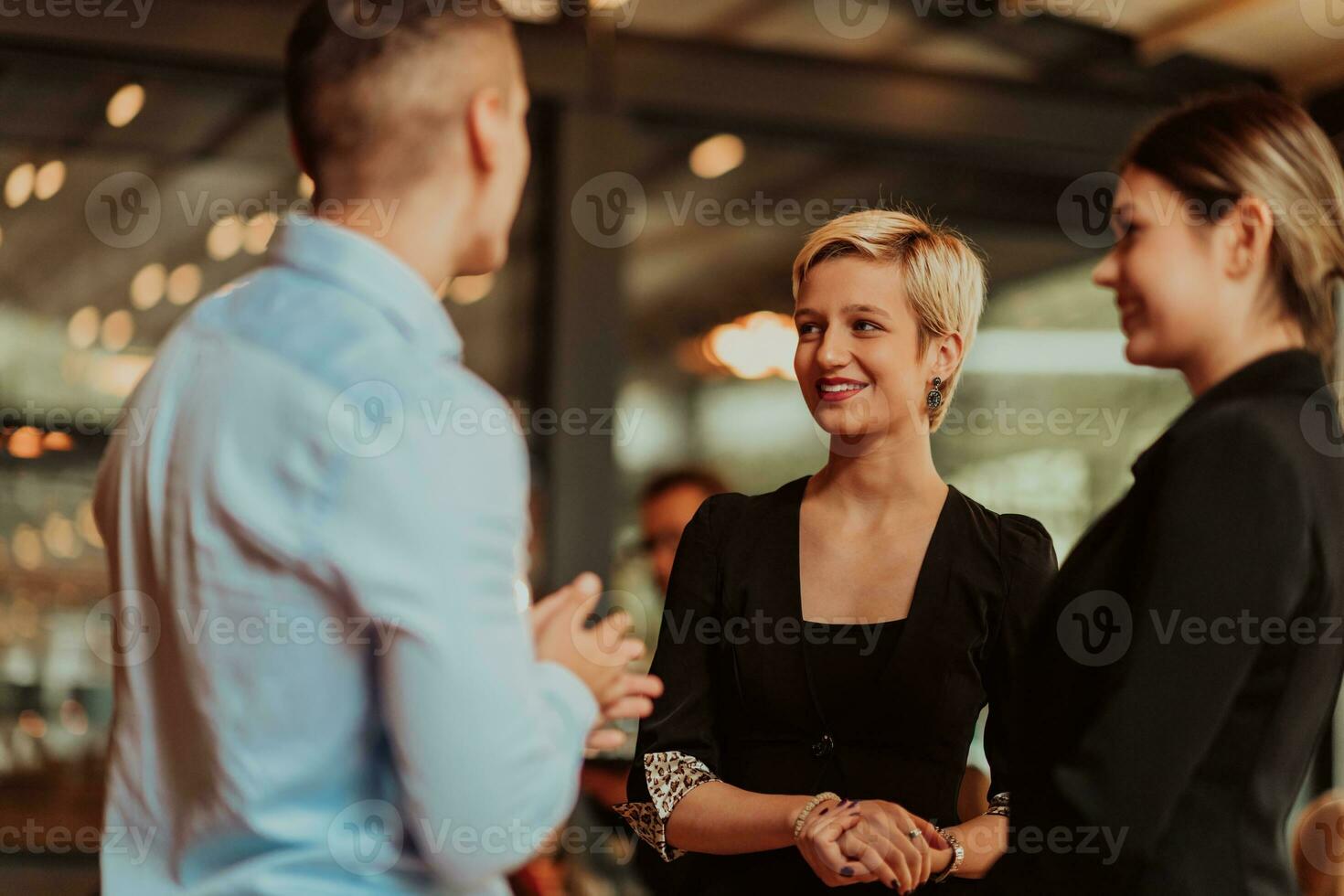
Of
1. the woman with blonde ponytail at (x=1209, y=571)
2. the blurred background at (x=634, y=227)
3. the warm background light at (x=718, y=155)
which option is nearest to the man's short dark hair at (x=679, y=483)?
the blurred background at (x=634, y=227)

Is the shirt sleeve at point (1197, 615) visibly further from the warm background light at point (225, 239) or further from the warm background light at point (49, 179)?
the warm background light at point (49, 179)

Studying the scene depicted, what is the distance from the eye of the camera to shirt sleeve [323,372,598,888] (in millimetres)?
943

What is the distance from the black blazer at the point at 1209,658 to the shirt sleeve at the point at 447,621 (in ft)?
1.43

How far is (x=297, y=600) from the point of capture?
0.98m

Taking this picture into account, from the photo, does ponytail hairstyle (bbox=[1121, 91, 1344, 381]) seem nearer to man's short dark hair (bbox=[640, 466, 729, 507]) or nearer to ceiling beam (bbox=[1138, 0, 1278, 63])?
man's short dark hair (bbox=[640, 466, 729, 507])

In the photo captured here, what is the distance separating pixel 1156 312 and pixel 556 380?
3.72m

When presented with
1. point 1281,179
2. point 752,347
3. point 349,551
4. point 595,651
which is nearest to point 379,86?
point 349,551

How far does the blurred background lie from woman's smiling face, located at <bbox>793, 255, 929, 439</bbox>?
300 cm

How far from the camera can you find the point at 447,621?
945mm

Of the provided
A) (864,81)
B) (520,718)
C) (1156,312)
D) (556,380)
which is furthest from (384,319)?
(864,81)

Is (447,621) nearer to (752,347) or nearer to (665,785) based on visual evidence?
(665,785)

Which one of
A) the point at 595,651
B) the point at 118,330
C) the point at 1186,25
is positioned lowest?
the point at 118,330

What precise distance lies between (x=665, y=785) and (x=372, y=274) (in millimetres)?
592

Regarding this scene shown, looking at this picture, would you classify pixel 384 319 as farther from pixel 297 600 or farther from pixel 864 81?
pixel 864 81
